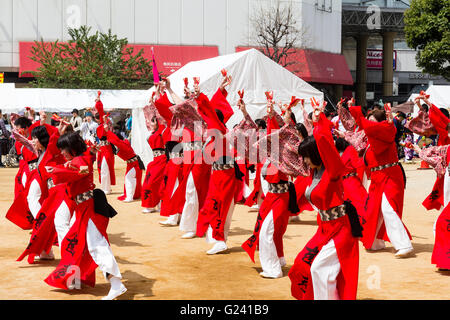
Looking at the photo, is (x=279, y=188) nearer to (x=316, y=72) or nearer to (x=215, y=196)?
(x=215, y=196)

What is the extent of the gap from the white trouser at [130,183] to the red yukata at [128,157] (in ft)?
0.07

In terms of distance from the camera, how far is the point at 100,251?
559 centimetres

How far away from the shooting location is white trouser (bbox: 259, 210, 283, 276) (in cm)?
650

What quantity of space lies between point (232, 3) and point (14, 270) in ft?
99.0

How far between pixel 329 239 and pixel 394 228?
9.53 ft

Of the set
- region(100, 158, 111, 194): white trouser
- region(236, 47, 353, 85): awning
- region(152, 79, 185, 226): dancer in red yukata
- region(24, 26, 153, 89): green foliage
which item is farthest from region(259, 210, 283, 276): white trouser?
region(236, 47, 353, 85): awning

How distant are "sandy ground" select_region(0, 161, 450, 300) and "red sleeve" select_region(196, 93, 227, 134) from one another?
5.25 feet

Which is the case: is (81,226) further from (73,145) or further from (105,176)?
(105,176)

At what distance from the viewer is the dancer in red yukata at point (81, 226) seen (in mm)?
5633

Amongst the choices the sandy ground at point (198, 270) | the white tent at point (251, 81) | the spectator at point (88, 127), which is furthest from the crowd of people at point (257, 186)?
the spectator at point (88, 127)

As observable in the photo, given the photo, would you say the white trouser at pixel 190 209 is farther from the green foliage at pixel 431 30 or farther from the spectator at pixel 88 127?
the green foliage at pixel 431 30

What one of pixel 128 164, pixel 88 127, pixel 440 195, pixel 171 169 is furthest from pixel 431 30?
pixel 171 169

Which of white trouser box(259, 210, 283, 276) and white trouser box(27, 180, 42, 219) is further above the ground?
white trouser box(27, 180, 42, 219)

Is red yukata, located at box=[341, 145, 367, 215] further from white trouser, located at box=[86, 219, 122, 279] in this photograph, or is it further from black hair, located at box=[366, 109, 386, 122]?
white trouser, located at box=[86, 219, 122, 279]
